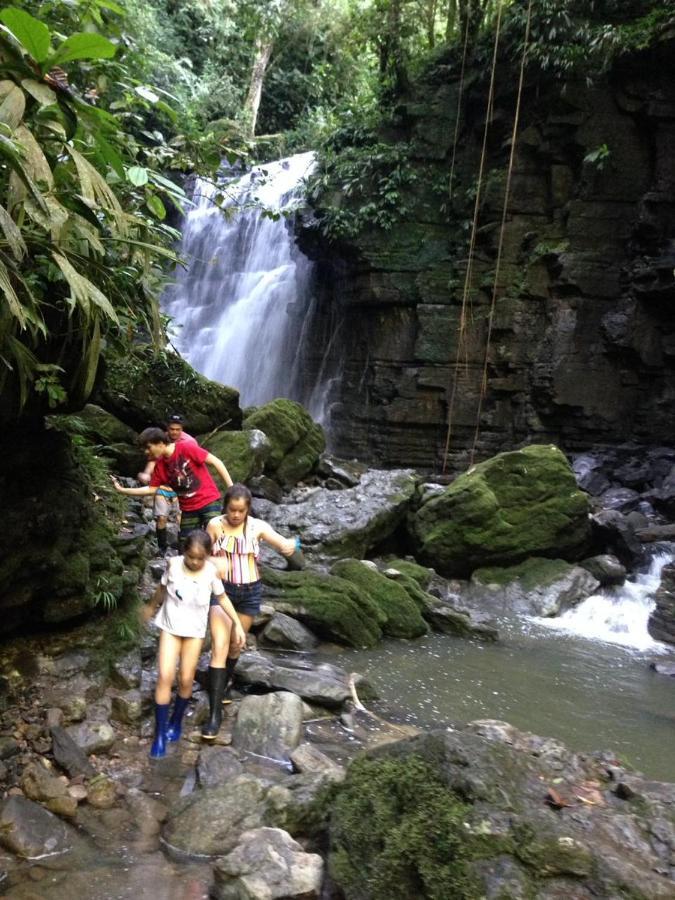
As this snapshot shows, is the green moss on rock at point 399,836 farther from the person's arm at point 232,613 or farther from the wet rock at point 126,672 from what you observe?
the wet rock at point 126,672

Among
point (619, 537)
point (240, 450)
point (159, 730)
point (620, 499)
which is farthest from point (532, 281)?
point (159, 730)

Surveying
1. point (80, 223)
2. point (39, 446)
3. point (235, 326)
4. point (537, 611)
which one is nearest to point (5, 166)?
point (80, 223)

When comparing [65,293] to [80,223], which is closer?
[80,223]

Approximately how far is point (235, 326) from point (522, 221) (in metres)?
7.59

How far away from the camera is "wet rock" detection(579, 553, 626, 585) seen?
403 inches

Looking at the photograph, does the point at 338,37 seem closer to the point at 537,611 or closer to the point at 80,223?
the point at 537,611

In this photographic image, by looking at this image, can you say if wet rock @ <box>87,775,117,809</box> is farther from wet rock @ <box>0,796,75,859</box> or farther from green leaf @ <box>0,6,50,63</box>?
green leaf @ <box>0,6,50,63</box>

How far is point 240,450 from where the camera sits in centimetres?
1005

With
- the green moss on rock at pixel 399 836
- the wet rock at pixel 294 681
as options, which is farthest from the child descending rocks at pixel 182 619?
the green moss on rock at pixel 399 836

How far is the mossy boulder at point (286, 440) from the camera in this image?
37.1 feet

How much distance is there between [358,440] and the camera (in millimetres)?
16859

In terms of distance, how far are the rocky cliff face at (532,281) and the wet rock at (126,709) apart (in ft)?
39.4

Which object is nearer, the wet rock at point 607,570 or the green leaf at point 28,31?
the green leaf at point 28,31

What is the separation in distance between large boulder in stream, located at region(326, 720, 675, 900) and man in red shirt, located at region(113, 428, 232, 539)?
2766 millimetres
